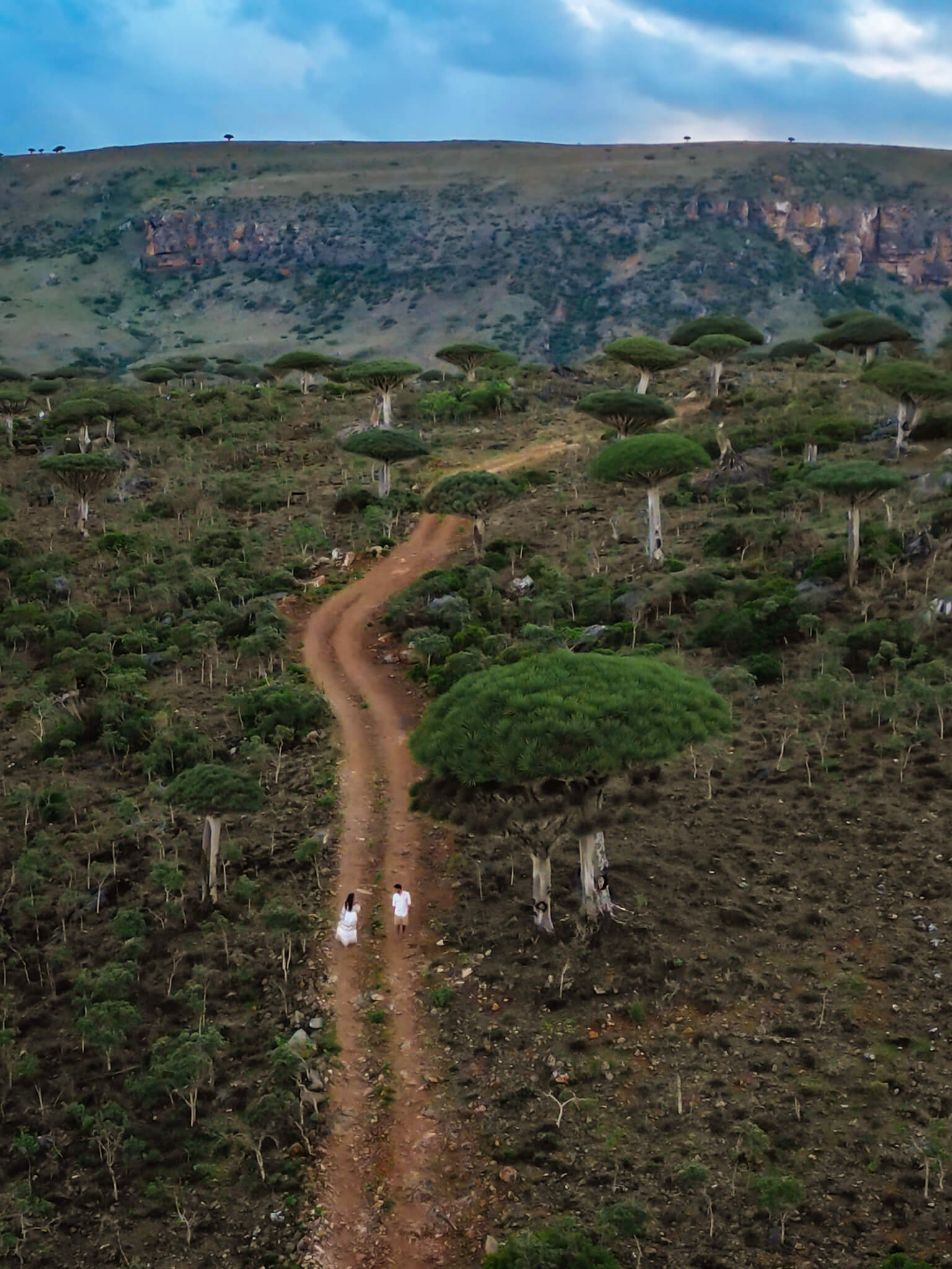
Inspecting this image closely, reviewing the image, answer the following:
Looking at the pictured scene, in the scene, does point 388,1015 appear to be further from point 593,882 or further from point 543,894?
point 593,882

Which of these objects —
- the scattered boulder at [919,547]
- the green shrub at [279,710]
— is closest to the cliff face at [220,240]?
the scattered boulder at [919,547]

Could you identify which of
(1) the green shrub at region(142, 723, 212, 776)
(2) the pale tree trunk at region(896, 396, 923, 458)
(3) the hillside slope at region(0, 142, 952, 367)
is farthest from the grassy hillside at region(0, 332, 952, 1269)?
(3) the hillside slope at region(0, 142, 952, 367)

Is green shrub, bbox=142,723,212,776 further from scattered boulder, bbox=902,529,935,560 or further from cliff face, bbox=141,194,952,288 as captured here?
cliff face, bbox=141,194,952,288

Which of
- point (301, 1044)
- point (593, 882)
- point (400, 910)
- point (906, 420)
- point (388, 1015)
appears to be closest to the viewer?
point (301, 1044)

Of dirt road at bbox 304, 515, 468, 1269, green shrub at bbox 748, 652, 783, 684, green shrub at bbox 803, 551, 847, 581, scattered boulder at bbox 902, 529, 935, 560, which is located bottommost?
dirt road at bbox 304, 515, 468, 1269

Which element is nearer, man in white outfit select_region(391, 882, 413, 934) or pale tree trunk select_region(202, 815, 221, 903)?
man in white outfit select_region(391, 882, 413, 934)

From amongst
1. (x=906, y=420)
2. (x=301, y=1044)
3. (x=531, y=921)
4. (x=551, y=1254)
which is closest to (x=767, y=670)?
(x=531, y=921)
